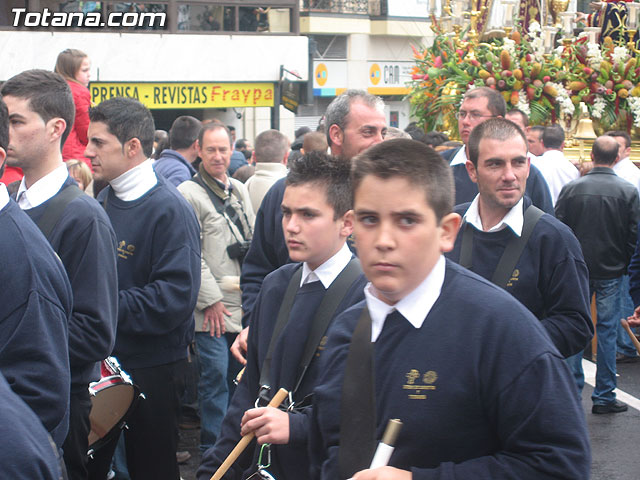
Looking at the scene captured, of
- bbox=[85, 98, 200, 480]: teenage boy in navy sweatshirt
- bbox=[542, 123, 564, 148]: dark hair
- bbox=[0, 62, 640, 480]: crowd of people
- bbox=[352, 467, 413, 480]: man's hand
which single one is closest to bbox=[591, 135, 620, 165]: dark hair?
bbox=[542, 123, 564, 148]: dark hair

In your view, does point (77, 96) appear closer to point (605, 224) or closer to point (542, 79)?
point (605, 224)

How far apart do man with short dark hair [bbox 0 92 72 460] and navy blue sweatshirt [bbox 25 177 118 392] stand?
0.86 meters

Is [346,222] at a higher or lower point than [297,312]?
higher

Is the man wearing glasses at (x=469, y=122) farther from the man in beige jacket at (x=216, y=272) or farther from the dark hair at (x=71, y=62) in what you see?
the dark hair at (x=71, y=62)

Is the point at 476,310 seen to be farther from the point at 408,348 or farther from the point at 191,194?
the point at 191,194

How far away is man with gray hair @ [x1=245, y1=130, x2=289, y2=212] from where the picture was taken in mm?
7273

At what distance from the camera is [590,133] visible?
10.3 meters

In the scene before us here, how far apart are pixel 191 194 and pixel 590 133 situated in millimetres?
5732

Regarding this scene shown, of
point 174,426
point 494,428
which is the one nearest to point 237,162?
point 174,426

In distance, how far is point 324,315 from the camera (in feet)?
11.0

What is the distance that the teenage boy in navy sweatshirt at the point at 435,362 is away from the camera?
207cm

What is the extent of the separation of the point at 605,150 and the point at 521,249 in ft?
14.4

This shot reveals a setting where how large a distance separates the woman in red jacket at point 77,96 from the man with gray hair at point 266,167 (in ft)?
4.28

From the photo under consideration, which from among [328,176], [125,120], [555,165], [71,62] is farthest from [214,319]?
[555,165]
